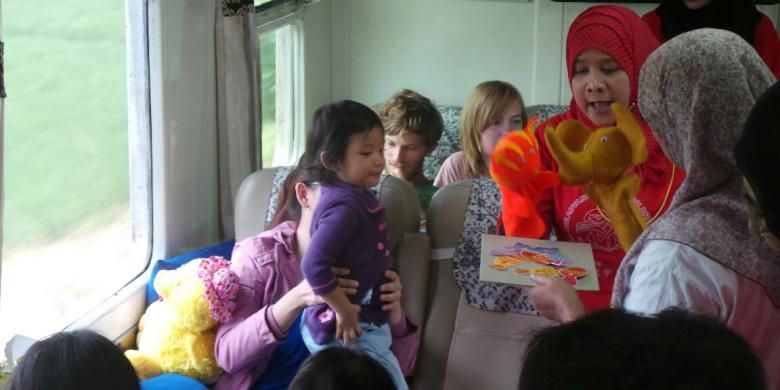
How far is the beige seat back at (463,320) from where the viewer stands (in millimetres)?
2252

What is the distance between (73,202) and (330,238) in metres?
0.72

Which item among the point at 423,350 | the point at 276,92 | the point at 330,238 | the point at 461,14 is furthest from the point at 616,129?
the point at 461,14

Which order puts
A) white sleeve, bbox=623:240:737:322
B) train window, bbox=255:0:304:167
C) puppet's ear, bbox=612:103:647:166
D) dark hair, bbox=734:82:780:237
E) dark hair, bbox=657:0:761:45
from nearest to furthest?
dark hair, bbox=734:82:780:237 < white sleeve, bbox=623:240:737:322 < puppet's ear, bbox=612:103:647:166 < dark hair, bbox=657:0:761:45 < train window, bbox=255:0:304:167

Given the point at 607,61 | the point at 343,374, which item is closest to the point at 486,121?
the point at 607,61

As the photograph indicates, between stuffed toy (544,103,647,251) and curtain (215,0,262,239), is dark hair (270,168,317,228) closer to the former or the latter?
curtain (215,0,262,239)

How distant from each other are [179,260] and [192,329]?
364 mm

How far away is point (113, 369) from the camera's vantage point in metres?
1.38

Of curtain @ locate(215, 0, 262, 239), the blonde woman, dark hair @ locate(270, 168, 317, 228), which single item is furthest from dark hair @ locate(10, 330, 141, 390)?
the blonde woman

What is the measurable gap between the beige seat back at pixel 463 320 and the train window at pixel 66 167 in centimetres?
86

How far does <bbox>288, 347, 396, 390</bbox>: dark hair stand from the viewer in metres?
1.35

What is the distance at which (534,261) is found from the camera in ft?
6.10

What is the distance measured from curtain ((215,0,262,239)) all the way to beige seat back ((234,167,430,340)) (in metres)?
0.33

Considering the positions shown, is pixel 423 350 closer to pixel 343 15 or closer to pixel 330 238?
pixel 330 238

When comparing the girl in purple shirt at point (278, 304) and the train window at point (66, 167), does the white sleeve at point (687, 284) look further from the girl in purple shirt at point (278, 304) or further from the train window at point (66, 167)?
the train window at point (66, 167)
